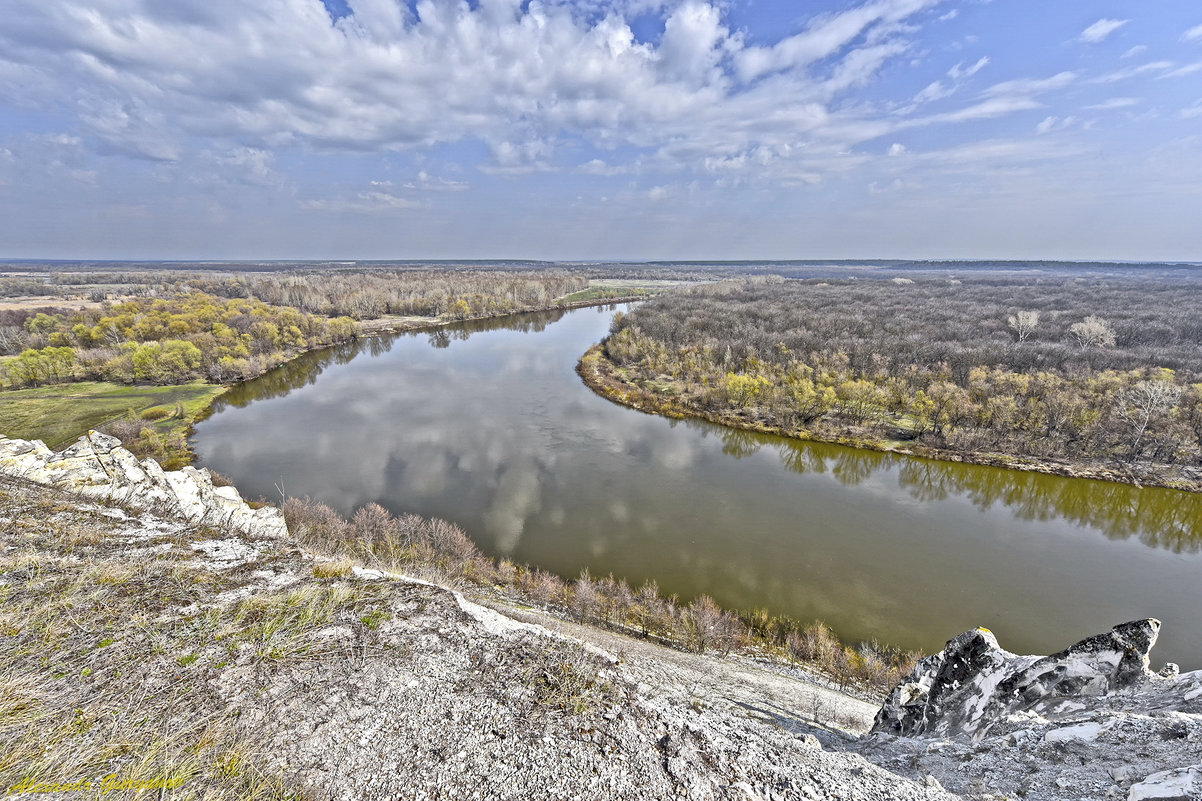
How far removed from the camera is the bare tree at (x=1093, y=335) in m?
55.3

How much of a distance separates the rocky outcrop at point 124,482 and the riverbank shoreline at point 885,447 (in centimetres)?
3294

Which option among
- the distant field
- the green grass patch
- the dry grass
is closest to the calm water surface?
the distant field

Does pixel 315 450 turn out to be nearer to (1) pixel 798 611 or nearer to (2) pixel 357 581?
(2) pixel 357 581

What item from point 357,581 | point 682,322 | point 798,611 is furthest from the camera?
point 682,322

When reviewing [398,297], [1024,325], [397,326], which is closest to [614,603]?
[1024,325]

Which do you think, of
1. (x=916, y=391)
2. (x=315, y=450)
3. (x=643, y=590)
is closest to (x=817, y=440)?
(x=916, y=391)

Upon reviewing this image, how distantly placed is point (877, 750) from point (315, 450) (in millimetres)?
34972

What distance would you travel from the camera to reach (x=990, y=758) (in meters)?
5.91

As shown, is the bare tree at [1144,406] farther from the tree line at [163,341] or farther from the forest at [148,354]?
the tree line at [163,341]

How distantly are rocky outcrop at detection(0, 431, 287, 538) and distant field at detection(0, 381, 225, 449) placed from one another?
25075mm

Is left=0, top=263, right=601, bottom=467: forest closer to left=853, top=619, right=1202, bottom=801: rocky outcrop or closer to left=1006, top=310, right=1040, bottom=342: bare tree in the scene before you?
left=853, top=619, right=1202, bottom=801: rocky outcrop

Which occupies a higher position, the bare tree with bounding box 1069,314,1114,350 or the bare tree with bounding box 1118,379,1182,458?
the bare tree with bounding box 1069,314,1114,350

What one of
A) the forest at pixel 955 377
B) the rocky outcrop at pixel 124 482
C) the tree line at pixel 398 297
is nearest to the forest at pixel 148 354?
the tree line at pixel 398 297

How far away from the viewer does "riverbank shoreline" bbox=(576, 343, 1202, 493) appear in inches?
1126
